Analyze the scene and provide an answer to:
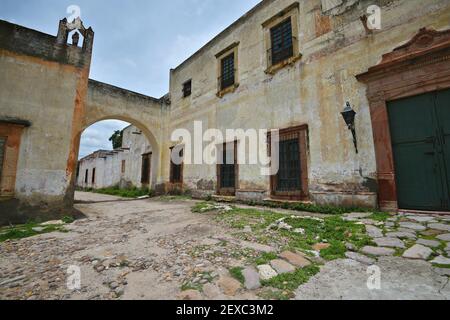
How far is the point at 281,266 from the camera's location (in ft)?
7.68

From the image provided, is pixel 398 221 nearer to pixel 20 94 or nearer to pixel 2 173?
pixel 2 173

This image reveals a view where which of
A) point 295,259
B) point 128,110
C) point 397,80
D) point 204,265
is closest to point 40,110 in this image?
point 128,110

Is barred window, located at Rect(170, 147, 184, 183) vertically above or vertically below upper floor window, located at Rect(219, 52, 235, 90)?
below

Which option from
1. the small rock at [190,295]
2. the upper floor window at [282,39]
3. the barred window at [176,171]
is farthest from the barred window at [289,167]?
the barred window at [176,171]

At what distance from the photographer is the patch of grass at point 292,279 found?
6.44 ft

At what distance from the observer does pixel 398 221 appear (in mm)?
3816

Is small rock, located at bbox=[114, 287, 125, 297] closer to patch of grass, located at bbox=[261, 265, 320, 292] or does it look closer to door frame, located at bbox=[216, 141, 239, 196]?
patch of grass, located at bbox=[261, 265, 320, 292]

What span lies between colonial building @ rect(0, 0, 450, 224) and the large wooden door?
0.02 metres

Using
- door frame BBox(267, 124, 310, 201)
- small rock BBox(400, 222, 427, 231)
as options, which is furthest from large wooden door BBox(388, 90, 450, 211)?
door frame BBox(267, 124, 310, 201)

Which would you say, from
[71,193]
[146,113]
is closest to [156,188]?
[146,113]

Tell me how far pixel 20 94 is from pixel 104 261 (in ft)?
18.7

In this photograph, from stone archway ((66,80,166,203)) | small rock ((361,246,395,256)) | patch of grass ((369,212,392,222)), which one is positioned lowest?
small rock ((361,246,395,256))

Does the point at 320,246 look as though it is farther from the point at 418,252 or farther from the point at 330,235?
the point at 418,252

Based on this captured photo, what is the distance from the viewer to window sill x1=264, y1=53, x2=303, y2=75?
22.1 feet
